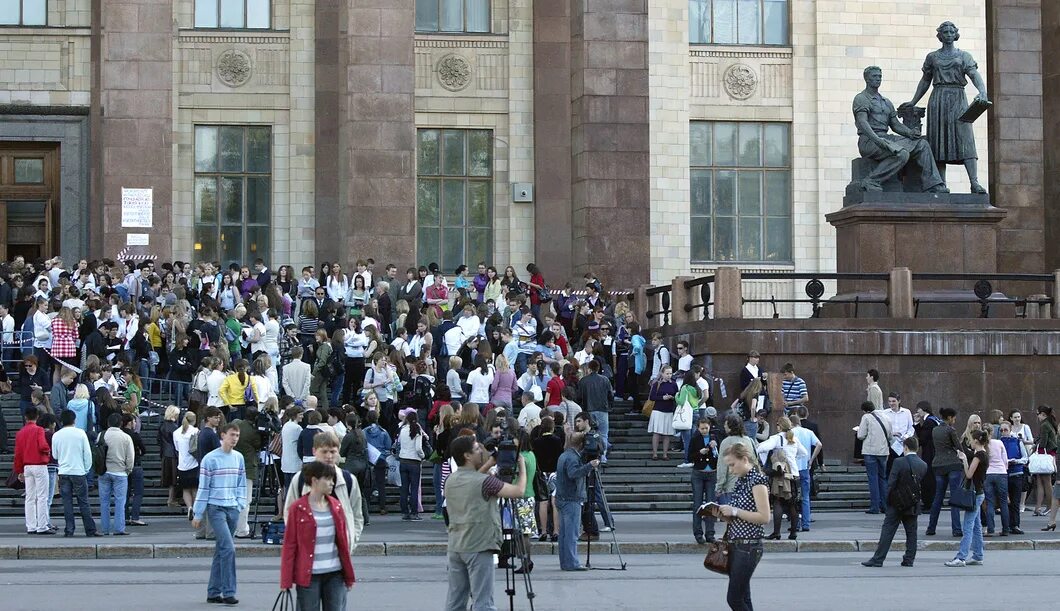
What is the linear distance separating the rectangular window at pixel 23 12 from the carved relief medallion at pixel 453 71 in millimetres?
8305

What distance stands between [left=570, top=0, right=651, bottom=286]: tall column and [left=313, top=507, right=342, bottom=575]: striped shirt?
2528 centimetres

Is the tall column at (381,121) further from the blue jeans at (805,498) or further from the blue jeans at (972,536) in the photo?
the blue jeans at (972,536)

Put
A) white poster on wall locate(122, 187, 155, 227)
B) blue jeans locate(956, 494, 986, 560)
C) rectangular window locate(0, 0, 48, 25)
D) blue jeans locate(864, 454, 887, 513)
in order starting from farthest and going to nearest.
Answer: rectangular window locate(0, 0, 48, 25) → white poster on wall locate(122, 187, 155, 227) → blue jeans locate(864, 454, 887, 513) → blue jeans locate(956, 494, 986, 560)

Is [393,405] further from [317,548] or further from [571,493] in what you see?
[317,548]

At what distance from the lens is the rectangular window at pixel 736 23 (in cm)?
4025

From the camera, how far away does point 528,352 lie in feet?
95.8

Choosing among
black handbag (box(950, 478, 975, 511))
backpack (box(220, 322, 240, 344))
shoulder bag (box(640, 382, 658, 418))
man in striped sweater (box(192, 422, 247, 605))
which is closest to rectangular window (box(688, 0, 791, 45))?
shoulder bag (box(640, 382, 658, 418))

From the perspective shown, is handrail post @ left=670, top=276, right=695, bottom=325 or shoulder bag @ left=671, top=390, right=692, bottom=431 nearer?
shoulder bag @ left=671, top=390, right=692, bottom=431

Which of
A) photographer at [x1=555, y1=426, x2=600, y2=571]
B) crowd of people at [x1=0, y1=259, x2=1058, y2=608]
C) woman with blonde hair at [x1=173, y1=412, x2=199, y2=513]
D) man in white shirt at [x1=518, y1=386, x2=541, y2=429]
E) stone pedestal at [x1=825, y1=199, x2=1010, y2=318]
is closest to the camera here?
photographer at [x1=555, y1=426, x2=600, y2=571]

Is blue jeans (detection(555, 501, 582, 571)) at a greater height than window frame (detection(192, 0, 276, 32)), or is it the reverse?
window frame (detection(192, 0, 276, 32))

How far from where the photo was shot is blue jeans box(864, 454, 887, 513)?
25.3 metres

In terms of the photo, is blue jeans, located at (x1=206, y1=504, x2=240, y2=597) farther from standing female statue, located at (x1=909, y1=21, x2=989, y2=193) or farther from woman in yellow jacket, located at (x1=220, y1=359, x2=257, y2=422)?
standing female statue, located at (x1=909, y1=21, x2=989, y2=193)

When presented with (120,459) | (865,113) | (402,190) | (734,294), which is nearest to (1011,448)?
(734,294)

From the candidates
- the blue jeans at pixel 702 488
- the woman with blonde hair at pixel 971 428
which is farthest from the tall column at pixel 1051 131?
the blue jeans at pixel 702 488
